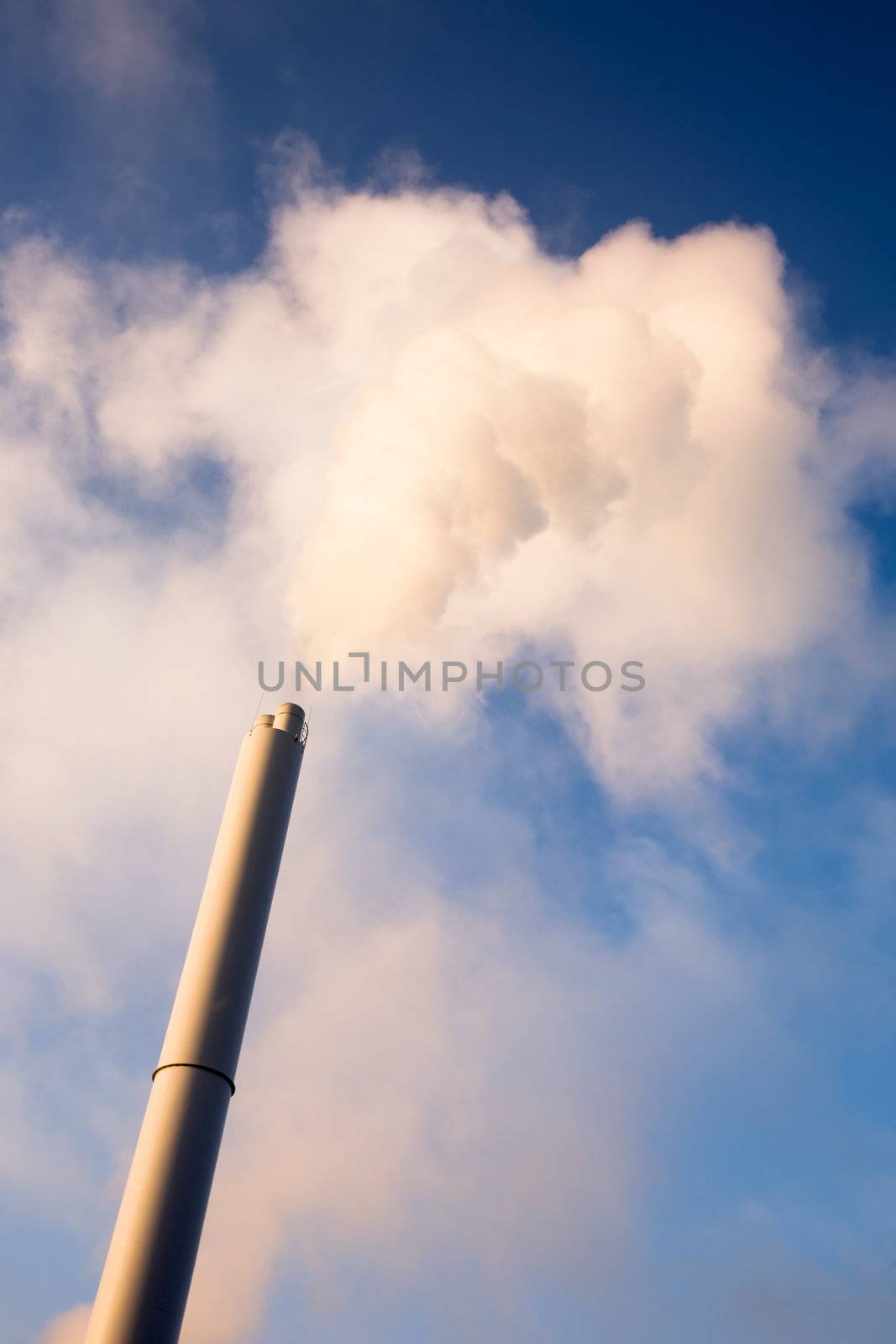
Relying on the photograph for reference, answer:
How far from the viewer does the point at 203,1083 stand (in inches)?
488

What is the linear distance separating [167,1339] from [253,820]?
6650mm

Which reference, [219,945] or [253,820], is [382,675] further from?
[219,945]

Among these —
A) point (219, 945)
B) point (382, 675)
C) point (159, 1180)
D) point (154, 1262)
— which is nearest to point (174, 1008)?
point (219, 945)

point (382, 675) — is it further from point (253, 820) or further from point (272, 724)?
point (253, 820)

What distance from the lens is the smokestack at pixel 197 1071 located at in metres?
10.9

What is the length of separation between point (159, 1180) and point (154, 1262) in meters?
0.86

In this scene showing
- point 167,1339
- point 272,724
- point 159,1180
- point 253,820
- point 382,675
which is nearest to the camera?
point 167,1339

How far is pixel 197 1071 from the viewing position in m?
12.5

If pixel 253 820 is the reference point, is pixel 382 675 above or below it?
above

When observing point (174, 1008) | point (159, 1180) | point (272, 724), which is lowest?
point (159, 1180)

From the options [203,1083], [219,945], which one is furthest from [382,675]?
[203,1083]

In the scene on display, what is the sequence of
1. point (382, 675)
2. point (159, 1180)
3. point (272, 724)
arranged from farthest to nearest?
point (382, 675) < point (272, 724) < point (159, 1180)

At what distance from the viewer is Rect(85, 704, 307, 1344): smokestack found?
427 inches

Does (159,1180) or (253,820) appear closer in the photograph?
(159,1180)
